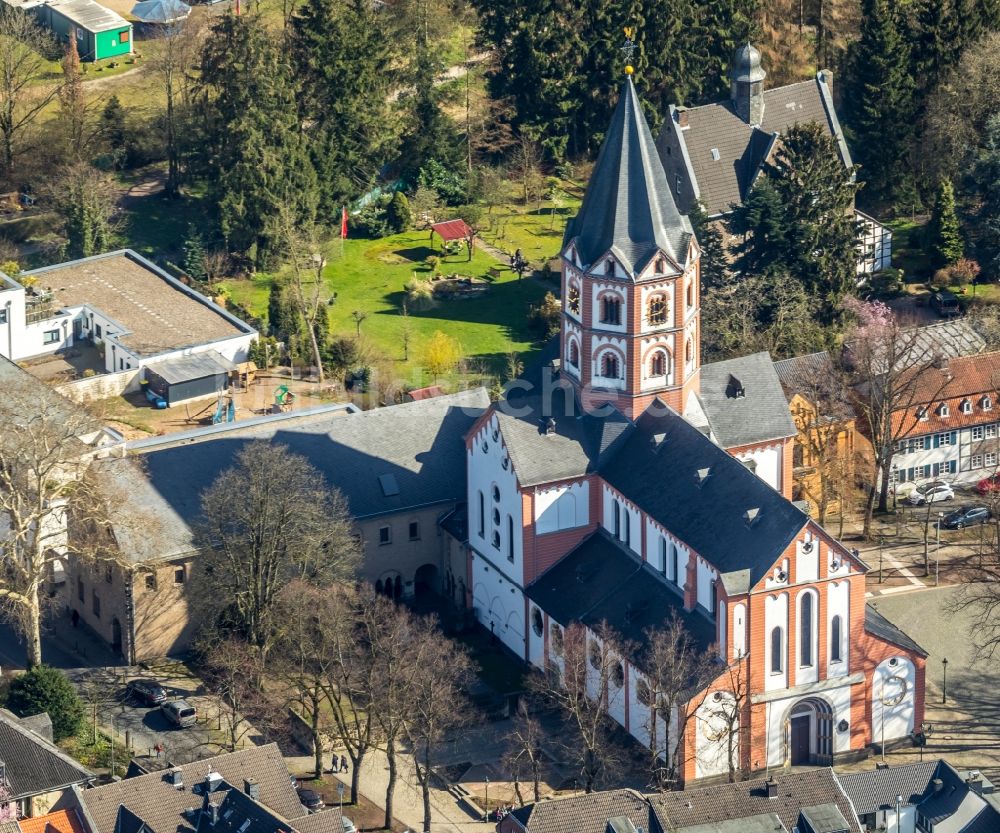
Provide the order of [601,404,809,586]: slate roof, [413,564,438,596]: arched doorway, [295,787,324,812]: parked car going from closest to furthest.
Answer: [295,787,324,812]: parked car < [601,404,809,586]: slate roof < [413,564,438,596]: arched doorway

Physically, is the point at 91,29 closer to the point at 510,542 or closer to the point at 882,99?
the point at 882,99

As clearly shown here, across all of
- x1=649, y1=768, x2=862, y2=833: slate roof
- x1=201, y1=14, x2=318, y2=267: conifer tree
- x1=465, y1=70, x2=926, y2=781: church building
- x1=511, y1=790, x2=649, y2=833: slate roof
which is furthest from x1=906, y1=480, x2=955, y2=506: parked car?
x1=201, y1=14, x2=318, y2=267: conifer tree

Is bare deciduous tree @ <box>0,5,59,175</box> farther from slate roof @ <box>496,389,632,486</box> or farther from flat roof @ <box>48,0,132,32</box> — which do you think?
slate roof @ <box>496,389,632,486</box>

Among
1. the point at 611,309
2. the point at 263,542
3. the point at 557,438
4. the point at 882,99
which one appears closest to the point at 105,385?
the point at 263,542

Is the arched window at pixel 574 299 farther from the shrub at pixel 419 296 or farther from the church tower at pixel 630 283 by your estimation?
the shrub at pixel 419 296

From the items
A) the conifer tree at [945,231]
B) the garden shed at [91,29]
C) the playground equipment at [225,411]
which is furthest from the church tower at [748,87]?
the garden shed at [91,29]

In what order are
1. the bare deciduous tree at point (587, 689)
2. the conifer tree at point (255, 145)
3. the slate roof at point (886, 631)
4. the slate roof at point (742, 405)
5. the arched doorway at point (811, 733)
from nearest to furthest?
the bare deciduous tree at point (587, 689) → the arched doorway at point (811, 733) → the slate roof at point (886, 631) → the slate roof at point (742, 405) → the conifer tree at point (255, 145)
